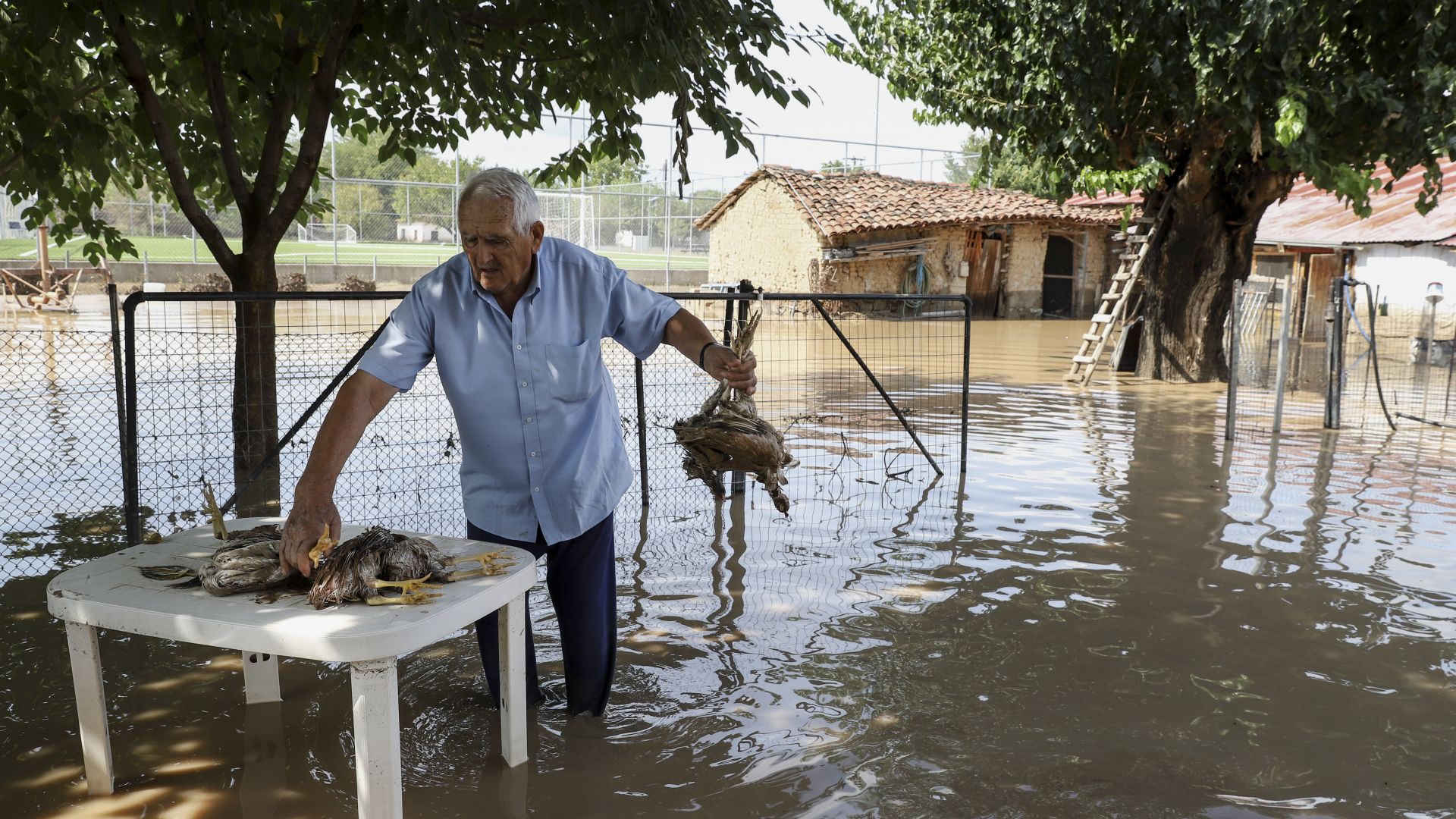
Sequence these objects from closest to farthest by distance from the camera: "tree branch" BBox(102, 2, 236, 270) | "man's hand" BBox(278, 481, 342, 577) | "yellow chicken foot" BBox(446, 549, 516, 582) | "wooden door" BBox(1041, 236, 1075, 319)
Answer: "man's hand" BBox(278, 481, 342, 577) < "yellow chicken foot" BBox(446, 549, 516, 582) < "tree branch" BBox(102, 2, 236, 270) < "wooden door" BBox(1041, 236, 1075, 319)

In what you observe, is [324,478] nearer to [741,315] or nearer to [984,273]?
[741,315]

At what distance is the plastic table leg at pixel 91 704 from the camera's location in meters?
3.01

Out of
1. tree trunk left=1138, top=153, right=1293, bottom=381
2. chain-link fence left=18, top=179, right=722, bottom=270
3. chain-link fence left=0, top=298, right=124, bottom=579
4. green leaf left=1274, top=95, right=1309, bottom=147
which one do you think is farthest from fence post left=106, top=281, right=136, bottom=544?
chain-link fence left=18, top=179, right=722, bottom=270

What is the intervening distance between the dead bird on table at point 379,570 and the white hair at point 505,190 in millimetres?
997

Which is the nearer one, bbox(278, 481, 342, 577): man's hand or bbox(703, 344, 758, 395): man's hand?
bbox(278, 481, 342, 577): man's hand

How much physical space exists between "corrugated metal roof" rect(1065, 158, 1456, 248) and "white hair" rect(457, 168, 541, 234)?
13478mm

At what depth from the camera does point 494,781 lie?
3354 millimetres

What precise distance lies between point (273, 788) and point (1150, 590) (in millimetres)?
4124

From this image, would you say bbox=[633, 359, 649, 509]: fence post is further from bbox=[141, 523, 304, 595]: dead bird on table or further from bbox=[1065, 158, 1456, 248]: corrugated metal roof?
bbox=[1065, 158, 1456, 248]: corrugated metal roof

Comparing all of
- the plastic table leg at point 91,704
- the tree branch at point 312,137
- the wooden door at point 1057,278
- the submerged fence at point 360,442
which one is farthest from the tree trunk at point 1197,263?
the wooden door at point 1057,278

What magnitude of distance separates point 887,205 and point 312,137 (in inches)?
903

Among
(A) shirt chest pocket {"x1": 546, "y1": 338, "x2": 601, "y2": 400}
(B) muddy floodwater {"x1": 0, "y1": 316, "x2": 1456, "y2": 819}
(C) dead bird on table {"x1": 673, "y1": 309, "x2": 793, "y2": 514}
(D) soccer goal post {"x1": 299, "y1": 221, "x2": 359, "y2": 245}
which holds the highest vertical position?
(D) soccer goal post {"x1": 299, "y1": 221, "x2": 359, "y2": 245}

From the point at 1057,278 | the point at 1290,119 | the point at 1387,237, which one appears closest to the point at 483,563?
the point at 1290,119

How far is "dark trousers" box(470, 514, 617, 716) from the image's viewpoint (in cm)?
356
